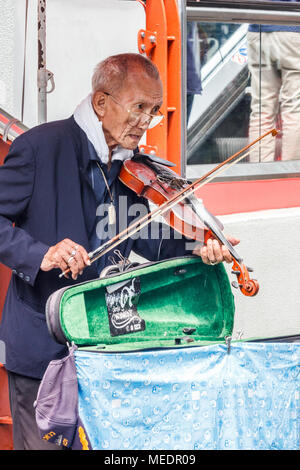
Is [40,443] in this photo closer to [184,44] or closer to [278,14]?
[184,44]

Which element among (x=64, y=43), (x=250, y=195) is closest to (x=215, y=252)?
(x=64, y=43)

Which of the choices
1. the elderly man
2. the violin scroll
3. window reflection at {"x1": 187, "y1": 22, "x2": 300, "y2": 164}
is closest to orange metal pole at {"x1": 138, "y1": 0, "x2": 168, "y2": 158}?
window reflection at {"x1": 187, "y1": 22, "x2": 300, "y2": 164}

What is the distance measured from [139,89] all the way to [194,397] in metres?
0.91

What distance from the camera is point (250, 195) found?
13.4ft

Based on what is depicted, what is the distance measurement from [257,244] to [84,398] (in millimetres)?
2158

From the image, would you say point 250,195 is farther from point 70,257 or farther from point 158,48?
point 70,257

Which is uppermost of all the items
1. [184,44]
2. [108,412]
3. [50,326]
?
[184,44]

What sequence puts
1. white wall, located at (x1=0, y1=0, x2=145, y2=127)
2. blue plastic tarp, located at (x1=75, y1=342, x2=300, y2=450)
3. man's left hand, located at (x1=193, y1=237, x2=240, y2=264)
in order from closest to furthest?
blue plastic tarp, located at (x1=75, y1=342, x2=300, y2=450) → man's left hand, located at (x1=193, y1=237, x2=240, y2=264) → white wall, located at (x1=0, y1=0, x2=145, y2=127)

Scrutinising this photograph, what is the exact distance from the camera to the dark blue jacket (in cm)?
205

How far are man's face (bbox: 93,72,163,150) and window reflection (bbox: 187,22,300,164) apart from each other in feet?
6.29

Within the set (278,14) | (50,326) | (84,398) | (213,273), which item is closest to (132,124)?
(213,273)

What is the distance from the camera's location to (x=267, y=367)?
6.59 ft

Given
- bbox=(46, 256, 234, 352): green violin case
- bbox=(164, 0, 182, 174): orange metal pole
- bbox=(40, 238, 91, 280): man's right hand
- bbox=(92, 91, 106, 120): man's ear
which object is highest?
bbox=(164, 0, 182, 174): orange metal pole

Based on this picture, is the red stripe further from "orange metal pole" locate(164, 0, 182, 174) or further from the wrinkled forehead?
the wrinkled forehead
